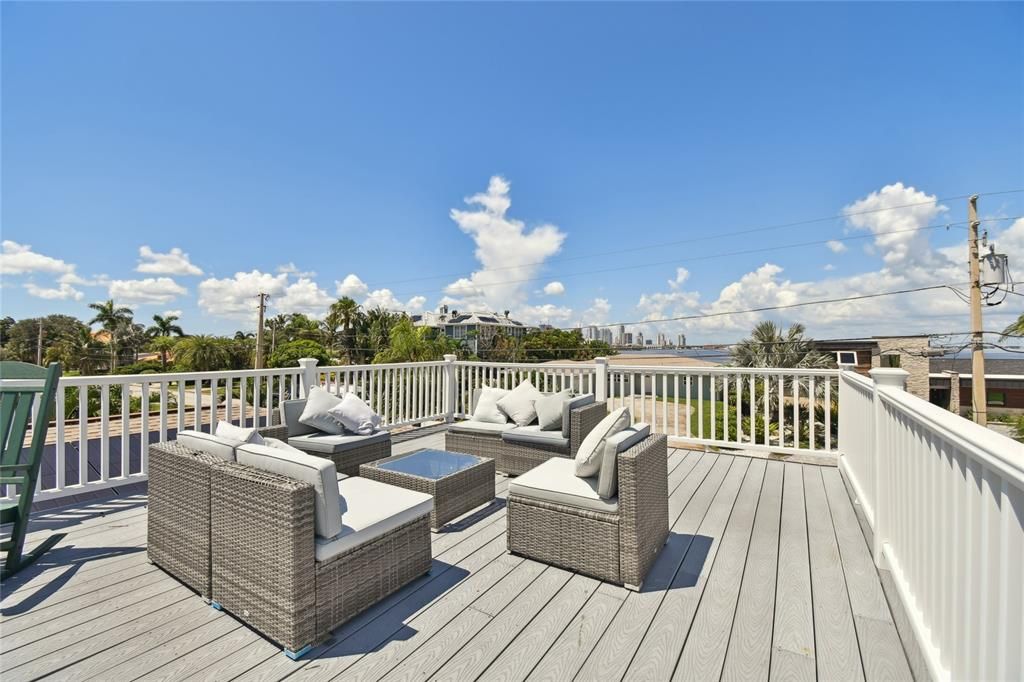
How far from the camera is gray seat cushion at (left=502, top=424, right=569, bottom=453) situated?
12.8 ft

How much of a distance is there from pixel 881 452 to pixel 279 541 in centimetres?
295

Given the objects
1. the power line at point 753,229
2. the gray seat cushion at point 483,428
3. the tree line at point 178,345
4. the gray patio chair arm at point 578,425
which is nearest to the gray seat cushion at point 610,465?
the gray patio chair arm at point 578,425

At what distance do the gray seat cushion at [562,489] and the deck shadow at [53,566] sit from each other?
2.30 meters

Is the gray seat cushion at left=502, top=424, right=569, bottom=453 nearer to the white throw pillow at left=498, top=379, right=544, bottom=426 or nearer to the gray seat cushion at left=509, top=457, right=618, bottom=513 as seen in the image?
the white throw pillow at left=498, top=379, right=544, bottom=426

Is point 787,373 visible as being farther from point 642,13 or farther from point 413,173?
point 413,173

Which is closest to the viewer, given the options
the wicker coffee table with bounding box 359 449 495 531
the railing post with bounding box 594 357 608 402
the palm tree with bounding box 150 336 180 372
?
the wicker coffee table with bounding box 359 449 495 531

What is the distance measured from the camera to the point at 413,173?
1599cm

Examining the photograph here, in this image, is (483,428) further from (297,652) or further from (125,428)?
(125,428)

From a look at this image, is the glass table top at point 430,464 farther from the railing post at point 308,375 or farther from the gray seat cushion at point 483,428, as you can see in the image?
the railing post at point 308,375

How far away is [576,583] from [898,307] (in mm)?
24757

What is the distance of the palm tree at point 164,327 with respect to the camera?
132 feet

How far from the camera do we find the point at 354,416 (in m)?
3.96

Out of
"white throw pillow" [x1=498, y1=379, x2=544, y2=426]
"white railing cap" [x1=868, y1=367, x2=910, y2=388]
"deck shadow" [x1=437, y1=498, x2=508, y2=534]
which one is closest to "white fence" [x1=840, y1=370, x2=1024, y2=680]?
"white railing cap" [x1=868, y1=367, x2=910, y2=388]

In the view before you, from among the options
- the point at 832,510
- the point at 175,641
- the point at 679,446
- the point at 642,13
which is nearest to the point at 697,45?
the point at 642,13
